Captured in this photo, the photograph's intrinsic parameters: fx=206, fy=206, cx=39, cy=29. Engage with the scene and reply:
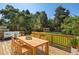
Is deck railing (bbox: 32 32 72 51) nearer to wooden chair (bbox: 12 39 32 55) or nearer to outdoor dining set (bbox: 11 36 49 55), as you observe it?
outdoor dining set (bbox: 11 36 49 55)

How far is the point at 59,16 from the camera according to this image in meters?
2.54

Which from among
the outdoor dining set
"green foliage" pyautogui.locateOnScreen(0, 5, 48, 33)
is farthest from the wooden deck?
"green foliage" pyautogui.locateOnScreen(0, 5, 48, 33)

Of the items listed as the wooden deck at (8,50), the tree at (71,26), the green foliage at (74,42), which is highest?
the tree at (71,26)

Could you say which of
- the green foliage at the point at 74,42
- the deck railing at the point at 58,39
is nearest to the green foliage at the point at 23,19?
the deck railing at the point at 58,39

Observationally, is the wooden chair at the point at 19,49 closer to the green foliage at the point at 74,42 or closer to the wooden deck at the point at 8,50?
the wooden deck at the point at 8,50

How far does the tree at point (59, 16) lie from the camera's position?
2508mm

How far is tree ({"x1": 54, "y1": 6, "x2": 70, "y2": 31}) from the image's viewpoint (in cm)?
251

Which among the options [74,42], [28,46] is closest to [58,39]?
[74,42]

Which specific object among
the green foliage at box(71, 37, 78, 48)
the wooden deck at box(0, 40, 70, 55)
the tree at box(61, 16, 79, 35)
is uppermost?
the tree at box(61, 16, 79, 35)

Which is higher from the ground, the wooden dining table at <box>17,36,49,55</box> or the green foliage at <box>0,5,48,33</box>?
the green foliage at <box>0,5,48,33</box>

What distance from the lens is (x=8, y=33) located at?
2527mm
